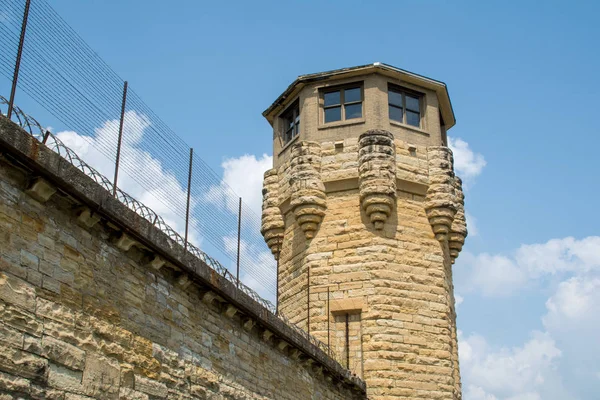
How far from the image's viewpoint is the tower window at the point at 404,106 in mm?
19031

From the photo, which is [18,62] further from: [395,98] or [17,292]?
[395,98]

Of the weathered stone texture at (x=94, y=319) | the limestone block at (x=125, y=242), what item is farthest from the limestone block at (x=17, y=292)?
the limestone block at (x=125, y=242)

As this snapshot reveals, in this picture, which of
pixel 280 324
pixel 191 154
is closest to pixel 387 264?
pixel 280 324

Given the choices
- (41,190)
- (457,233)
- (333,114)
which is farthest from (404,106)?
(41,190)

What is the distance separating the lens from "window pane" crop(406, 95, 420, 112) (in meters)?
19.3

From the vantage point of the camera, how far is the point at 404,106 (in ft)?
63.1

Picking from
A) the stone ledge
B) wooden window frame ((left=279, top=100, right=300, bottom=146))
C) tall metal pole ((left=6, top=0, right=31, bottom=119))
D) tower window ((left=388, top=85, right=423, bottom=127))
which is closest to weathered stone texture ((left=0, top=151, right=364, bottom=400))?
the stone ledge

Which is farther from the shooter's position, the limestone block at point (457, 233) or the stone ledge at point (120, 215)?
the limestone block at point (457, 233)

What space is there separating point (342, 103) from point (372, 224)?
11.2 feet

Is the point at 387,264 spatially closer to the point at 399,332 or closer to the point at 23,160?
the point at 399,332

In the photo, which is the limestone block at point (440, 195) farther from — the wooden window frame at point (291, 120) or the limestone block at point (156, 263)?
the limestone block at point (156, 263)

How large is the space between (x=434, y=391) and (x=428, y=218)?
3990mm

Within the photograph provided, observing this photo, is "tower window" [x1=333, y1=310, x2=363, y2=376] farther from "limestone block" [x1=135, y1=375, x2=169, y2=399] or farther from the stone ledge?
"limestone block" [x1=135, y1=375, x2=169, y2=399]

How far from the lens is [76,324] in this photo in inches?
298
